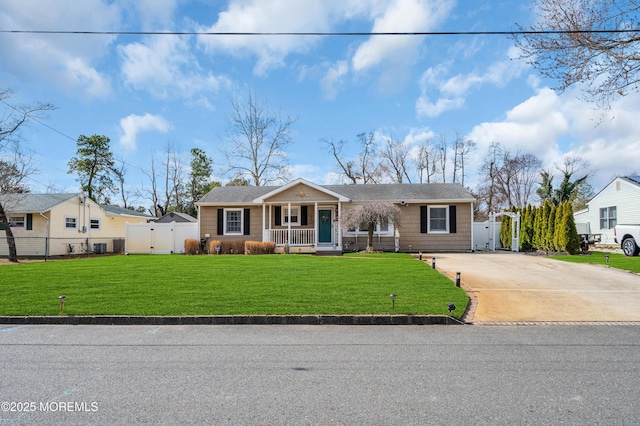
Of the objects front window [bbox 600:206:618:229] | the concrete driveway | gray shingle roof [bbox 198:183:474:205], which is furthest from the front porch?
front window [bbox 600:206:618:229]

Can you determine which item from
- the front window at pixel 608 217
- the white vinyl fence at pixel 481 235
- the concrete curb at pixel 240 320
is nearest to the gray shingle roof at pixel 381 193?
the white vinyl fence at pixel 481 235

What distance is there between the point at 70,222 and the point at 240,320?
2415cm

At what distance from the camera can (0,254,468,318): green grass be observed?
680 cm

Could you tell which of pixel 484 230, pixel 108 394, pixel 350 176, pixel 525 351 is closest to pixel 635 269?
pixel 525 351

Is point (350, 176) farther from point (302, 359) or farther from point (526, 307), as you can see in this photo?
point (302, 359)

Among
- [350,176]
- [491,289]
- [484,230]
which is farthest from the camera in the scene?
[350,176]

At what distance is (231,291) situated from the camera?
8.26m

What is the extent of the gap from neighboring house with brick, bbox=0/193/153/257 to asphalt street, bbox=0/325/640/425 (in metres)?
20.0

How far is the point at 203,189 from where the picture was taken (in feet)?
140

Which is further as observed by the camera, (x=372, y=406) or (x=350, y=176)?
(x=350, y=176)

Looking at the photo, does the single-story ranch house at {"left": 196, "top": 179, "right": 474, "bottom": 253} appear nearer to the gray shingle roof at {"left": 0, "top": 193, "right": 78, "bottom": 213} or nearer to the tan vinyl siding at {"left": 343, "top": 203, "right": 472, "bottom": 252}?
the tan vinyl siding at {"left": 343, "top": 203, "right": 472, "bottom": 252}

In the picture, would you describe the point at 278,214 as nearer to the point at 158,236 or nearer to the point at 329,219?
the point at 329,219

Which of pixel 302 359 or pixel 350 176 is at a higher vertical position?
pixel 350 176

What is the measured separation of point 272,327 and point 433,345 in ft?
8.40
